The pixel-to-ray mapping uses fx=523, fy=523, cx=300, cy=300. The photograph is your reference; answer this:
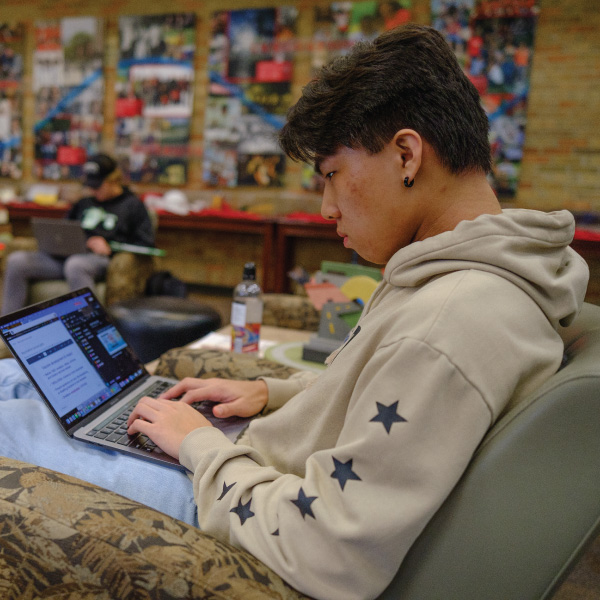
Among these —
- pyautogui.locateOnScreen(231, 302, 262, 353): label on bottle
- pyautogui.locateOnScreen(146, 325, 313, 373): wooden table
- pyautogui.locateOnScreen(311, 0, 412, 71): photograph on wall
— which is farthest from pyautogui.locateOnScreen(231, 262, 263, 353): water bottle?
pyautogui.locateOnScreen(311, 0, 412, 71): photograph on wall

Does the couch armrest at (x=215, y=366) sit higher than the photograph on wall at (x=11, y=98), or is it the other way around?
the photograph on wall at (x=11, y=98)

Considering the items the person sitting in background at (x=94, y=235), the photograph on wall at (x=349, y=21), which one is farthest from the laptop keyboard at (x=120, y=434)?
the photograph on wall at (x=349, y=21)

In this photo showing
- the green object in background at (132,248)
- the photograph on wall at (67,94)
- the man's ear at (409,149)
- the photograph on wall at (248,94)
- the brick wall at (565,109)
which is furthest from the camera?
the photograph on wall at (67,94)

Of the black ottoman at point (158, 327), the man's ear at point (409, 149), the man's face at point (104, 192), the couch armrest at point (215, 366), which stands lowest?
the black ottoman at point (158, 327)

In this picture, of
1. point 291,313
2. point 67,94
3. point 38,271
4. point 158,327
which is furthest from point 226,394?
point 67,94

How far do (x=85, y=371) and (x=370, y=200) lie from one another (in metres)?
0.70

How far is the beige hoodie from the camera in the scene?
56 cm

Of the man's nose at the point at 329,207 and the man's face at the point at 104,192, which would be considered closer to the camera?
the man's nose at the point at 329,207

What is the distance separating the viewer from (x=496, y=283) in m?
0.61

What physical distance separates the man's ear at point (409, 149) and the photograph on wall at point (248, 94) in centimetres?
444

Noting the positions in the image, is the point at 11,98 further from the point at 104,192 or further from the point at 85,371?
the point at 85,371

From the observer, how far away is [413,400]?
564 mm

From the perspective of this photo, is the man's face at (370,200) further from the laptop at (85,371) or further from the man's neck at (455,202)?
the laptop at (85,371)

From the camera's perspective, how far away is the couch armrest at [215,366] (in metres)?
1.31
